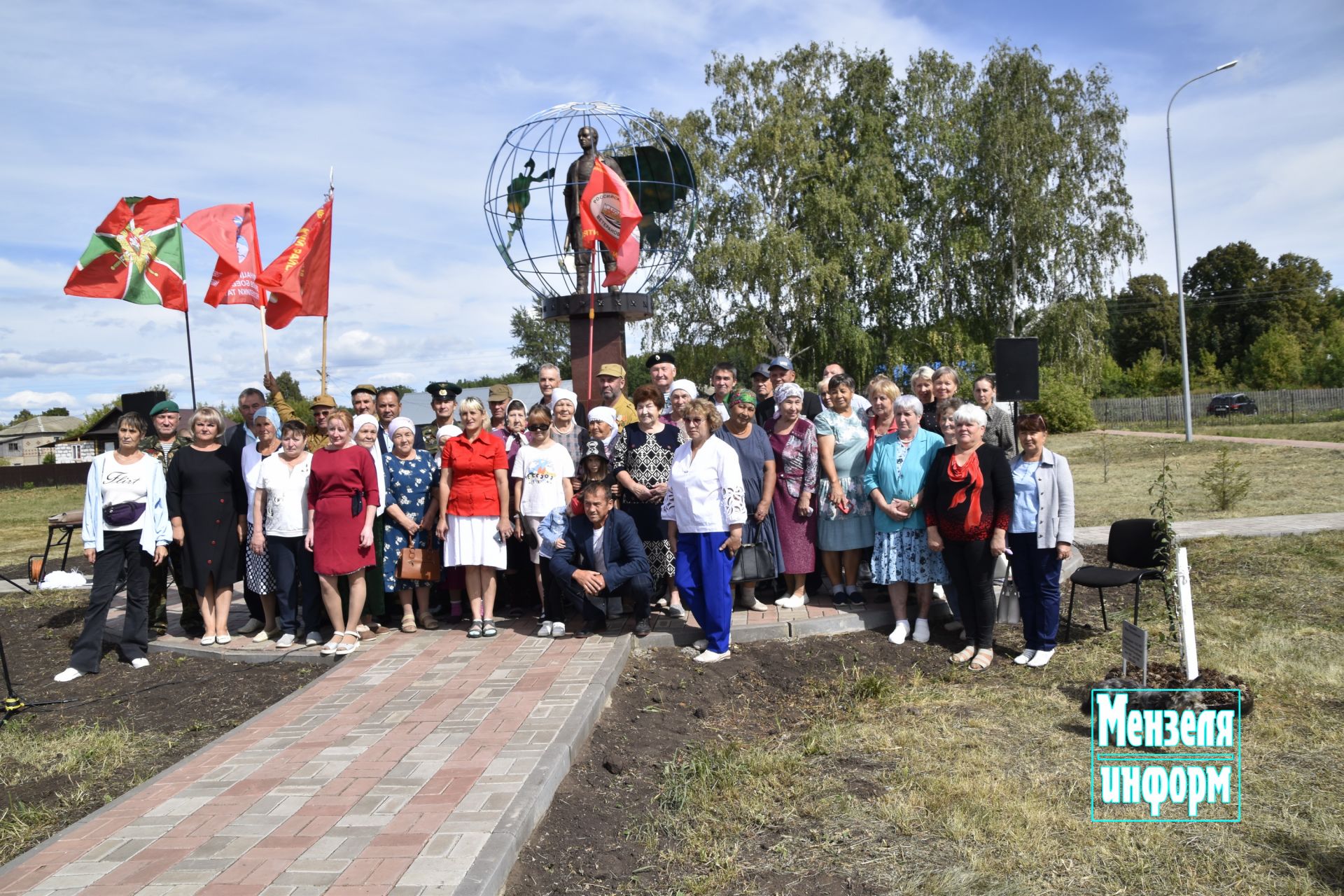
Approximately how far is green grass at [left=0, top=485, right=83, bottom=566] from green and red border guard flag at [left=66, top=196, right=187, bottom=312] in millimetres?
8459

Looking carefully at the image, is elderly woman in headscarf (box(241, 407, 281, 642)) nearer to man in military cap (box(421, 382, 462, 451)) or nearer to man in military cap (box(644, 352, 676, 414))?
man in military cap (box(421, 382, 462, 451))

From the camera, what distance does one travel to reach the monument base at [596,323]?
9.39m

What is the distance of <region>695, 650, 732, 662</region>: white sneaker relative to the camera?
6.41 m

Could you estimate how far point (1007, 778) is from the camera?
179 inches

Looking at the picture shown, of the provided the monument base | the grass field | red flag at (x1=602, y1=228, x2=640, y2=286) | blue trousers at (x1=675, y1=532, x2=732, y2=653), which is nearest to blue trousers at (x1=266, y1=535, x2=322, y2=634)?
blue trousers at (x1=675, y1=532, x2=732, y2=653)

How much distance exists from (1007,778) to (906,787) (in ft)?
1.61

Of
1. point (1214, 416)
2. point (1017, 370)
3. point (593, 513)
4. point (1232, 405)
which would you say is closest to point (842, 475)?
point (593, 513)

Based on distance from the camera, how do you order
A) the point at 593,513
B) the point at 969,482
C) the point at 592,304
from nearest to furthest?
1. the point at 969,482
2. the point at 593,513
3. the point at 592,304

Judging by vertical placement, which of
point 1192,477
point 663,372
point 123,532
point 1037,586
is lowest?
point 1192,477

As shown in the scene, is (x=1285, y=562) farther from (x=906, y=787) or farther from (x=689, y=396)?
(x=906, y=787)

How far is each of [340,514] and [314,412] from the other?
792 mm

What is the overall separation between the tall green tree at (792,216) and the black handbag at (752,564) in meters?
19.8

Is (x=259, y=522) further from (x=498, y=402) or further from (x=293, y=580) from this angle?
(x=498, y=402)

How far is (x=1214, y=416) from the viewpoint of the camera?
140ft
